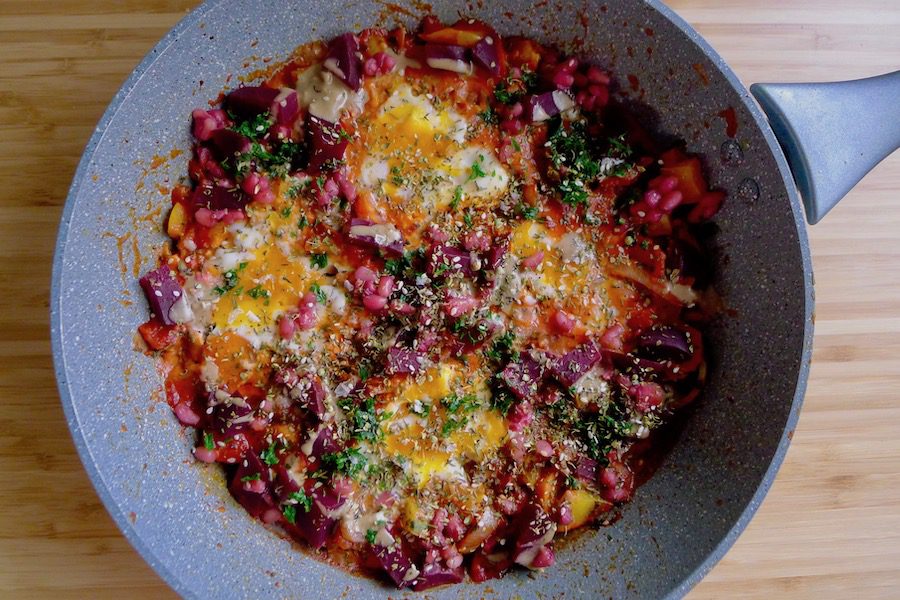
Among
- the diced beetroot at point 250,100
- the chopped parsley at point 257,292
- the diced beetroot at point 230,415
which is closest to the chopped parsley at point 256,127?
the diced beetroot at point 250,100

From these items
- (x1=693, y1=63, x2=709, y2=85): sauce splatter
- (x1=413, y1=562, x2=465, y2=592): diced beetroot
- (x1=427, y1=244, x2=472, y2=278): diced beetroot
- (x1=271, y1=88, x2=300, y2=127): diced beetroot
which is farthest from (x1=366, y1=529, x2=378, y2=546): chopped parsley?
(x1=693, y1=63, x2=709, y2=85): sauce splatter

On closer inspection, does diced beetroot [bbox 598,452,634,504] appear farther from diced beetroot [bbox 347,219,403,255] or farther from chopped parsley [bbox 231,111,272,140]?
chopped parsley [bbox 231,111,272,140]

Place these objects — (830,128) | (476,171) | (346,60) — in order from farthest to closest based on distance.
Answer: (476,171) < (346,60) < (830,128)

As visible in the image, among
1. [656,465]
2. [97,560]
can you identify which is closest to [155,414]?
[97,560]

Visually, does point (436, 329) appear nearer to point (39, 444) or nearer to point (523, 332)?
point (523, 332)

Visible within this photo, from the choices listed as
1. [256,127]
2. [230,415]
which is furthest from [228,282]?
[256,127]

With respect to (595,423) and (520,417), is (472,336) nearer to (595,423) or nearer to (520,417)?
(520,417)
